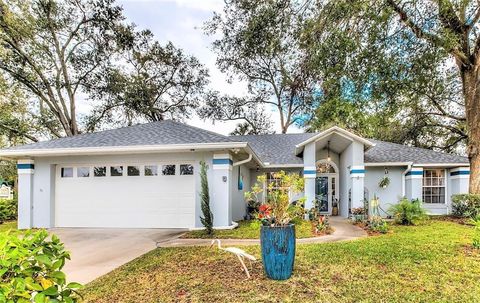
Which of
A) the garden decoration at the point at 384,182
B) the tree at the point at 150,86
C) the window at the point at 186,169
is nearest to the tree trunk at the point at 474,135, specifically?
the garden decoration at the point at 384,182

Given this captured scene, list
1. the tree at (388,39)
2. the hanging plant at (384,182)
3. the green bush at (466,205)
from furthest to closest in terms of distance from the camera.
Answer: the hanging plant at (384,182), the green bush at (466,205), the tree at (388,39)

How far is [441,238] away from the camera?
322 inches

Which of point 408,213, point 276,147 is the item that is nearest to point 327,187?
point 276,147

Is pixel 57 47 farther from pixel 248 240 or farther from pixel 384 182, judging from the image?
pixel 384 182

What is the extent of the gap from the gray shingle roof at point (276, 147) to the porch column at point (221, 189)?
16.6 ft

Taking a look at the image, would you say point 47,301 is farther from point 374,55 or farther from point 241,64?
point 241,64

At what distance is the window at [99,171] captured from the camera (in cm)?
1155

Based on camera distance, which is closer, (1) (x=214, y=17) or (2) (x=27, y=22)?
(1) (x=214, y=17)

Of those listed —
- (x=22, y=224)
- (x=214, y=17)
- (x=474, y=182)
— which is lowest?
(x=22, y=224)

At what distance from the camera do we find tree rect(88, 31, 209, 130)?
21.6m

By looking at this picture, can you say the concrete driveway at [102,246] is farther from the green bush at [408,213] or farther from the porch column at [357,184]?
the green bush at [408,213]

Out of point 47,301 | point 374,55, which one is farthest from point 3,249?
point 374,55

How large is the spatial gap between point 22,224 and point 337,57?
490 inches

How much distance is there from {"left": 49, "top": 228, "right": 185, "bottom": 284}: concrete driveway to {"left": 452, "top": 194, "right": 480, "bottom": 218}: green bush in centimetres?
1188
